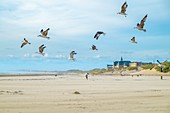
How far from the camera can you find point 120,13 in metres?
15.9

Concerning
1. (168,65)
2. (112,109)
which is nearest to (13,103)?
(112,109)

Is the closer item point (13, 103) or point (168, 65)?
point (13, 103)

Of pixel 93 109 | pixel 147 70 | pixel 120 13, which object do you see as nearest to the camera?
pixel 93 109

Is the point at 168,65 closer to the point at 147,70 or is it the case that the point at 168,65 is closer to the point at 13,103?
the point at 147,70

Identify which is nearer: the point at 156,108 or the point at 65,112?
the point at 65,112

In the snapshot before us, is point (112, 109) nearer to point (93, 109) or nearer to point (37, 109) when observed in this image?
point (93, 109)

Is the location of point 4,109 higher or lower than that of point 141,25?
lower

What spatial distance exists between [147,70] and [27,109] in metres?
73.1

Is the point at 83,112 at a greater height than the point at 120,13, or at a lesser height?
lesser

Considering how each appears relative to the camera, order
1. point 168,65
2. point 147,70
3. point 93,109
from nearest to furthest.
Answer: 1. point 93,109
2. point 168,65
3. point 147,70

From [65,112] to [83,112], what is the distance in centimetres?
66

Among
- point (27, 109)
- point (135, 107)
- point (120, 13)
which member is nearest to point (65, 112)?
point (27, 109)

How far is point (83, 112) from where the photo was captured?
44.1ft

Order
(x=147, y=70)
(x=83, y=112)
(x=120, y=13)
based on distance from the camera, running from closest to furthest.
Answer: (x=83, y=112) < (x=120, y=13) < (x=147, y=70)
